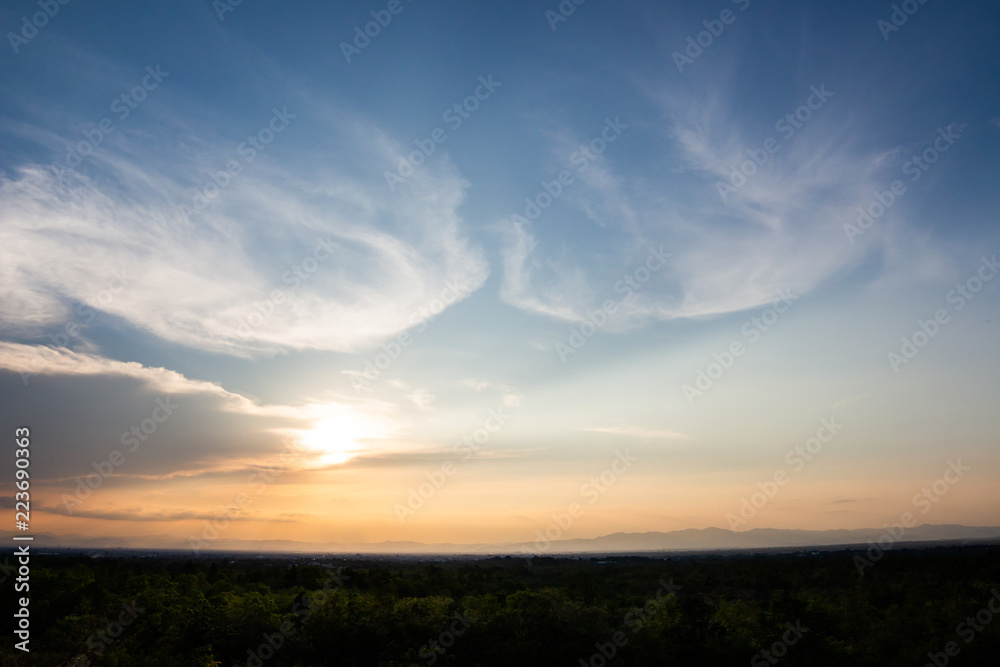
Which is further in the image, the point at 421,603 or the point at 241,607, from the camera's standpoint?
the point at 421,603

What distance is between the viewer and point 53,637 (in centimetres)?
2522

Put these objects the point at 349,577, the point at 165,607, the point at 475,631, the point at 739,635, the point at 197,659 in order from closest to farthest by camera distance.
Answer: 1. the point at 197,659
2. the point at 739,635
3. the point at 475,631
4. the point at 165,607
5. the point at 349,577

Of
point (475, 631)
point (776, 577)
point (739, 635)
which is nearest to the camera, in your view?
point (739, 635)

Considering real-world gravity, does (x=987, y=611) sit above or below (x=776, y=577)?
above

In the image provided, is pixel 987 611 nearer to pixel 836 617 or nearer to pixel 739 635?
pixel 836 617

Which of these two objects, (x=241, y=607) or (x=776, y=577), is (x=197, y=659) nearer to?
(x=241, y=607)

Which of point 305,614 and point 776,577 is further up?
point 305,614

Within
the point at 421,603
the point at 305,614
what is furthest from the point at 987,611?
the point at 305,614

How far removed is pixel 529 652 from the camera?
2520 centimetres

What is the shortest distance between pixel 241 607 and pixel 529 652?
14.5 meters

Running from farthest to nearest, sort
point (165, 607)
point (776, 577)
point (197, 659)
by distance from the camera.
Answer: point (776, 577) → point (165, 607) → point (197, 659)

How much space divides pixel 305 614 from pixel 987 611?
32.4 m

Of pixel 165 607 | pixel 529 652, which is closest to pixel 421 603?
pixel 529 652

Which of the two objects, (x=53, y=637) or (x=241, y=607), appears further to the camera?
(x=241, y=607)
